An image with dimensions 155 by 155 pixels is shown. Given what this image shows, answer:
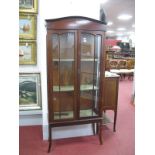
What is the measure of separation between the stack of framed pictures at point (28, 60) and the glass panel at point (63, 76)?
84 cm

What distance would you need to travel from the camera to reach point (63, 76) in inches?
118

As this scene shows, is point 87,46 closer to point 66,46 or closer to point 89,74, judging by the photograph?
point 66,46

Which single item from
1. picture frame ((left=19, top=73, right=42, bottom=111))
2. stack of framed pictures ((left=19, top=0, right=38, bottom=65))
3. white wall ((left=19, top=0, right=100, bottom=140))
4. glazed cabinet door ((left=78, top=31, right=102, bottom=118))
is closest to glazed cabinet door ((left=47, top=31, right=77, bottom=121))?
glazed cabinet door ((left=78, top=31, right=102, bottom=118))

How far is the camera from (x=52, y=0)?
10.0 ft

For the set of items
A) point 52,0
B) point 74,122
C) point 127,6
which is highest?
point 127,6

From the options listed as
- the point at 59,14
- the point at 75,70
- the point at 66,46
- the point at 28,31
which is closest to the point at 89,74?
the point at 75,70

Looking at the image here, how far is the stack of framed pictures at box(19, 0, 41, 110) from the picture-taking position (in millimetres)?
3581

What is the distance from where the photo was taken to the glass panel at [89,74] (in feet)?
9.85

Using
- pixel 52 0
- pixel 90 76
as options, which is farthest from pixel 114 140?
pixel 52 0

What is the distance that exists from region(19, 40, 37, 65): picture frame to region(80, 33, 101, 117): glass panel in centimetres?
111

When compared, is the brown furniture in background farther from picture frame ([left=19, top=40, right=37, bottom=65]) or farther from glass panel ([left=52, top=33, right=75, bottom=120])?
picture frame ([left=19, top=40, right=37, bottom=65])

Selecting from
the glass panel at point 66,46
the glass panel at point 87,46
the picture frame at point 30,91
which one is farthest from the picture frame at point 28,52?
the glass panel at point 87,46
